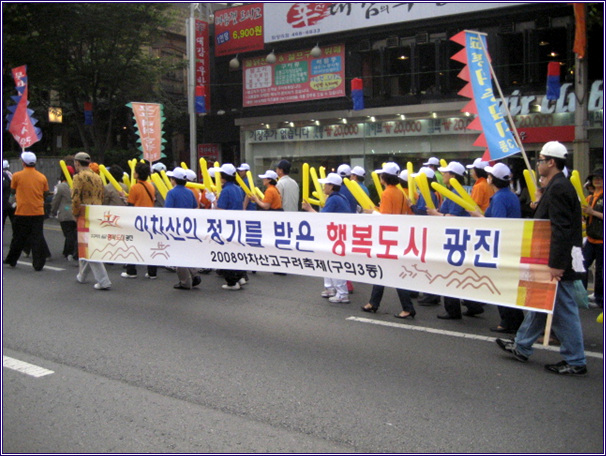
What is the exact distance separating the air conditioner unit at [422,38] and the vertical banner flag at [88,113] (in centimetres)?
1180

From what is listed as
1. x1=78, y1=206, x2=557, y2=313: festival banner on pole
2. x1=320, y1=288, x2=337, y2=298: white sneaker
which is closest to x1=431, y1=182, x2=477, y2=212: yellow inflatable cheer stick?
x1=78, y1=206, x2=557, y2=313: festival banner on pole

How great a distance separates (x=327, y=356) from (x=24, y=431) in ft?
8.68

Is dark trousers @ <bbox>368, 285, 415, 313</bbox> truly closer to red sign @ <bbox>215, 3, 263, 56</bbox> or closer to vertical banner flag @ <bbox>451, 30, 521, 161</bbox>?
vertical banner flag @ <bbox>451, 30, 521, 161</bbox>

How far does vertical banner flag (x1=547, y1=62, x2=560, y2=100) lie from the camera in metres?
15.0

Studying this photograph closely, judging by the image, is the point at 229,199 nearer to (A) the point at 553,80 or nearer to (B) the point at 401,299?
(B) the point at 401,299

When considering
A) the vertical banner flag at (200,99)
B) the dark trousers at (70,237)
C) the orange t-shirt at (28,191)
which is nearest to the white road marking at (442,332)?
the orange t-shirt at (28,191)

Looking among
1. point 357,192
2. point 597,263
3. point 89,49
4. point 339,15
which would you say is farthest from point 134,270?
point 89,49

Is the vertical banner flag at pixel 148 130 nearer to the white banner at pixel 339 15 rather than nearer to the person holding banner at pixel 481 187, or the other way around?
the white banner at pixel 339 15

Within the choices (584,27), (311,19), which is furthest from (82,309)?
(311,19)

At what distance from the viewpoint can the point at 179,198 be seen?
8750mm

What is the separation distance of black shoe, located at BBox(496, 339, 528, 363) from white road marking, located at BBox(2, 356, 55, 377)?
3970 millimetres

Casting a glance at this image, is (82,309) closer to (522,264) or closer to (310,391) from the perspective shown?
(310,391)

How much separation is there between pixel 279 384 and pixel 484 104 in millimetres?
4555

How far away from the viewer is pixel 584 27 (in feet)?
41.2
